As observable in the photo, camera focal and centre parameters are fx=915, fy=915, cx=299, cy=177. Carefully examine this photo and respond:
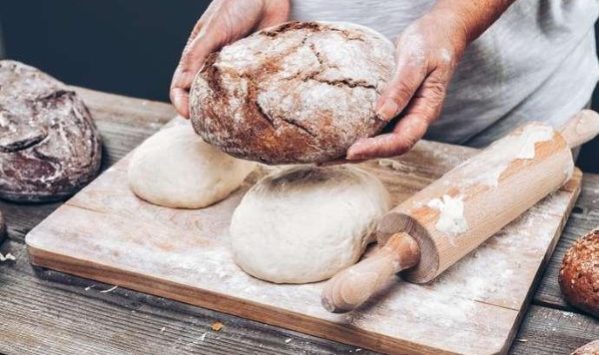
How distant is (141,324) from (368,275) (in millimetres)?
440

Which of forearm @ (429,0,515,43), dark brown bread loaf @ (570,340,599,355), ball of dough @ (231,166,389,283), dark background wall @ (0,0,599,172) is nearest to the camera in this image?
dark brown bread loaf @ (570,340,599,355)

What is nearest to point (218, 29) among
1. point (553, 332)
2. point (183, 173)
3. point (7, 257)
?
point (183, 173)

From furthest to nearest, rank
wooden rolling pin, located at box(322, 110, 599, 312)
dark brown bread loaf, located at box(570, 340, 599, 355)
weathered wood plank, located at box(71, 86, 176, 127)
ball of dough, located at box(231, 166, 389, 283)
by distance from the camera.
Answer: weathered wood plank, located at box(71, 86, 176, 127) → ball of dough, located at box(231, 166, 389, 283) → wooden rolling pin, located at box(322, 110, 599, 312) → dark brown bread loaf, located at box(570, 340, 599, 355)

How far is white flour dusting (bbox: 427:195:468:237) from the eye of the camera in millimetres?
1664

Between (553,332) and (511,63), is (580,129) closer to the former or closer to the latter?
(511,63)

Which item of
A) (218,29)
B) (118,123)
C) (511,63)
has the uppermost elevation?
(218,29)

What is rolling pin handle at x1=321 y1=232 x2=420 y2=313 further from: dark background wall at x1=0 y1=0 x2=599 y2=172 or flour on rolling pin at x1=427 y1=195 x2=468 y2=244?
dark background wall at x1=0 y1=0 x2=599 y2=172

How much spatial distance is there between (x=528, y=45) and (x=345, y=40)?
2.28 ft

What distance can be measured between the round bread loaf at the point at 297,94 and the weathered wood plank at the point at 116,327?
1.05ft

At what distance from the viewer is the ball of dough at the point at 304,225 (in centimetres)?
171

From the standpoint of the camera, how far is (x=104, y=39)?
3.60 metres

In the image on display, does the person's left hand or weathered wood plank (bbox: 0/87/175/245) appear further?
weathered wood plank (bbox: 0/87/175/245)

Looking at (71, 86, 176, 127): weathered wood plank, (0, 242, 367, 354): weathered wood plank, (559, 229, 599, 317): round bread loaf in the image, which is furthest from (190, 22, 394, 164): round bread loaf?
(71, 86, 176, 127): weathered wood plank

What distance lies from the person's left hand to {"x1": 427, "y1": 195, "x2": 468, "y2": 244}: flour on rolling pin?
0.12 meters
